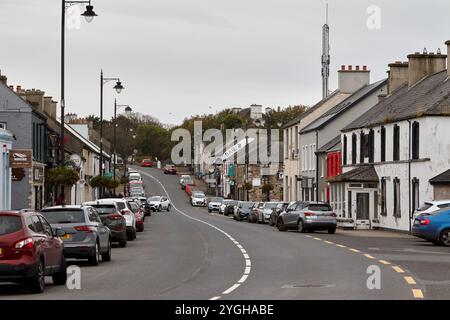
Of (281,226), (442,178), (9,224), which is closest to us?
(9,224)

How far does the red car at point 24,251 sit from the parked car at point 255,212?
155 feet

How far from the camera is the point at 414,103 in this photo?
54500mm

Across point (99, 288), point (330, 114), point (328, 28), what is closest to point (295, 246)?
point (99, 288)

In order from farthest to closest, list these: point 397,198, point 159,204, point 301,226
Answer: point 159,204 → point 397,198 → point 301,226

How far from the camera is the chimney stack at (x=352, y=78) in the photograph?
83.2 meters

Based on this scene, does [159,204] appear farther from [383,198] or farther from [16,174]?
[383,198]

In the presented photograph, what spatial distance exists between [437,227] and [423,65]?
24.8 metres

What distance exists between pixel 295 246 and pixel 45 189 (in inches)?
1477

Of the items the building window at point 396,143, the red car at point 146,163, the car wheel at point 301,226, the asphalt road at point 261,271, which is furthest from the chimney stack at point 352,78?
the red car at point 146,163

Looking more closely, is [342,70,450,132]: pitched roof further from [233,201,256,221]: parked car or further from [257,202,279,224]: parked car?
[233,201,256,221]: parked car

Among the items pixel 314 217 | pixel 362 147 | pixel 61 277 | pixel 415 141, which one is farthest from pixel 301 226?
pixel 61 277

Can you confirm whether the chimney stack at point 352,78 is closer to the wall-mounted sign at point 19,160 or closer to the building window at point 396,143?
the building window at point 396,143

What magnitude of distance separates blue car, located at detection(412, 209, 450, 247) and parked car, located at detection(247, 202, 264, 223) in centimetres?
2930

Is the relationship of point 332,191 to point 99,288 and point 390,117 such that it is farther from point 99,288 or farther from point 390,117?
point 99,288
